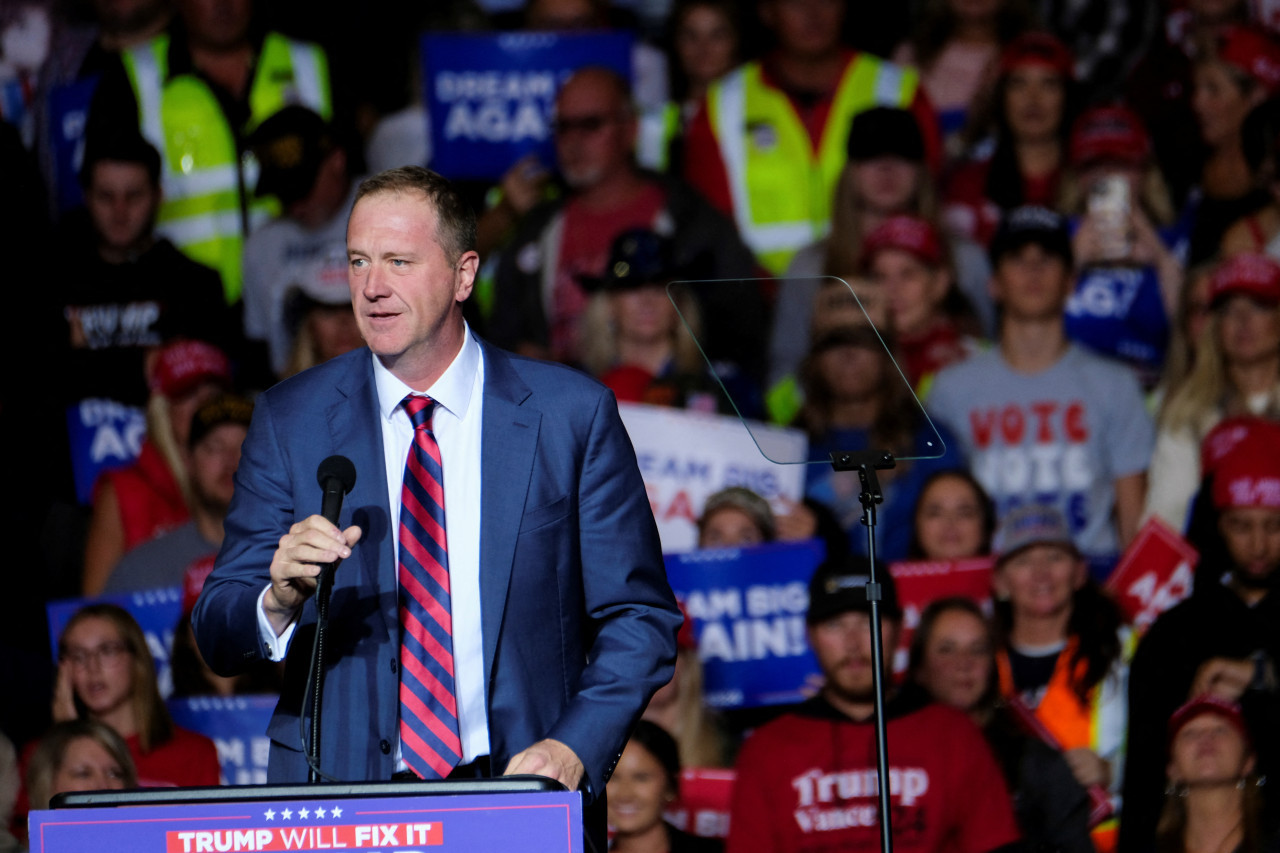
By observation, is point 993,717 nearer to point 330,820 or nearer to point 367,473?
point 367,473

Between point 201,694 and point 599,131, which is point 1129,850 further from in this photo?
point 599,131

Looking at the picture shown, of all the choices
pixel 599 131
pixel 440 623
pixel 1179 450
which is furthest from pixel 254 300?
pixel 440 623

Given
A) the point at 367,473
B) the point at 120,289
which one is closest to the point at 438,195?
the point at 367,473

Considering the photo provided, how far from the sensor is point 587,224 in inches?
269

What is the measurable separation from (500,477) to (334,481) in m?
0.29

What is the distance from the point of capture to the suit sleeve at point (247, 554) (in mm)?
2473

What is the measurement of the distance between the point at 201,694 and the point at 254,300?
2.01 m

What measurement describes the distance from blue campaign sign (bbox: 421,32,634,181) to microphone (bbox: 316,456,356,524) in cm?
479

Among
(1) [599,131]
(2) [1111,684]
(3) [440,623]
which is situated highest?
(1) [599,131]

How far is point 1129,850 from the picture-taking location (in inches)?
194

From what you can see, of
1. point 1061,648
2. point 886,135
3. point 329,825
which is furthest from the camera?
point 886,135

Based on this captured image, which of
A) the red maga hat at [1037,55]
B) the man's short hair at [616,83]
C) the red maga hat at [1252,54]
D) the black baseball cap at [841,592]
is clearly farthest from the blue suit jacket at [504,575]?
the red maga hat at [1252,54]

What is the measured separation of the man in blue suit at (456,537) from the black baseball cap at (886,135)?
4.21 metres

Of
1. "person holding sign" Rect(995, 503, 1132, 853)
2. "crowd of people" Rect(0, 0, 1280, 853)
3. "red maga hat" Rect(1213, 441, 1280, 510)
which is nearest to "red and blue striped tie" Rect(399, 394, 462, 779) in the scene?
"crowd of people" Rect(0, 0, 1280, 853)
